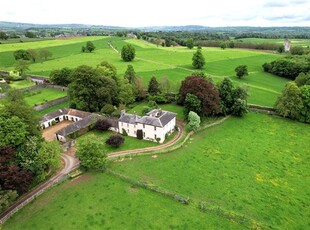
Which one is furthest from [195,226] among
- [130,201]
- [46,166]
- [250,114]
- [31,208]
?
[250,114]

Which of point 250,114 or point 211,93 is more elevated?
point 211,93

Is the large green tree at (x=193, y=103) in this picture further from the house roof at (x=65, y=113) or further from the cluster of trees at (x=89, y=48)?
the cluster of trees at (x=89, y=48)

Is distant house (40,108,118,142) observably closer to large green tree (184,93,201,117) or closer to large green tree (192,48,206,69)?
large green tree (184,93,201,117)

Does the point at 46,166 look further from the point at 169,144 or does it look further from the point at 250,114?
the point at 250,114

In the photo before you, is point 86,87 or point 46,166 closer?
point 46,166

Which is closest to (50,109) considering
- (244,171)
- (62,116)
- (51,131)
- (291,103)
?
(62,116)

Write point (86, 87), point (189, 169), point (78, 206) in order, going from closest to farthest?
point (78, 206), point (189, 169), point (86, 87)

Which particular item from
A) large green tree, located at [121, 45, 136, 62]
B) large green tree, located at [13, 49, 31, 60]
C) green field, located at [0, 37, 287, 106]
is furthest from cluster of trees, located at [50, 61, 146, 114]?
large green tree, located at [13, 49, 31, 60]
